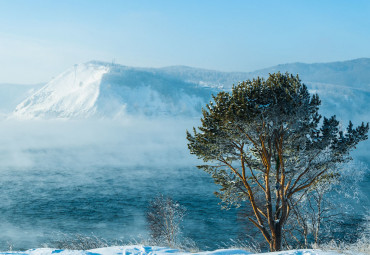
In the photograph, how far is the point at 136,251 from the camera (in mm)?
16406

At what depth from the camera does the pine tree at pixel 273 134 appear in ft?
68.3

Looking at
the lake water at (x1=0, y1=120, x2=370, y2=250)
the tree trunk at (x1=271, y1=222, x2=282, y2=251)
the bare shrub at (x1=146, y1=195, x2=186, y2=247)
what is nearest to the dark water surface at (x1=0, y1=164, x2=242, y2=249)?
the lake water at (x1=0, y1=120, x2=370, y2=250)

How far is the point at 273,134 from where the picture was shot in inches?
888

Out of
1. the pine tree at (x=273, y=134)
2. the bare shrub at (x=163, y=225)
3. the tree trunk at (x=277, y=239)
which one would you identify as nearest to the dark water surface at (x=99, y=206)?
the bare shrub at (x=163, y=225)

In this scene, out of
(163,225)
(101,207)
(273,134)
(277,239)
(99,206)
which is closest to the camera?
(277,239)

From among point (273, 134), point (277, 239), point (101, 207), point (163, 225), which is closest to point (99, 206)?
point (101, 207)

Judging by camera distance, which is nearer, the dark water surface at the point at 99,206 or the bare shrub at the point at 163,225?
the bare shrub at the point at 163,225

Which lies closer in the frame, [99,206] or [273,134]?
[273,134]

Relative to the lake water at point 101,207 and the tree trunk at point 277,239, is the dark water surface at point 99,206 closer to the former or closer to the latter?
the lake water at point 101,207

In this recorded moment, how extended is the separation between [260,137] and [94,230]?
81.6 m

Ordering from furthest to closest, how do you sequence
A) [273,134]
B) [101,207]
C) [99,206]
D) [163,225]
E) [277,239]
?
[99,206] < [101,207] < [163,225] < [273,134] < [277,239]

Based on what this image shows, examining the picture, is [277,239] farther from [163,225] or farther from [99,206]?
[99,206]

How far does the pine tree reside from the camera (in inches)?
819

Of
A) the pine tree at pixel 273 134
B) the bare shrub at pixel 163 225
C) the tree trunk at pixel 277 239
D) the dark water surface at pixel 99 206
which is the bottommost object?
the dark water surface at pixel 99 206
